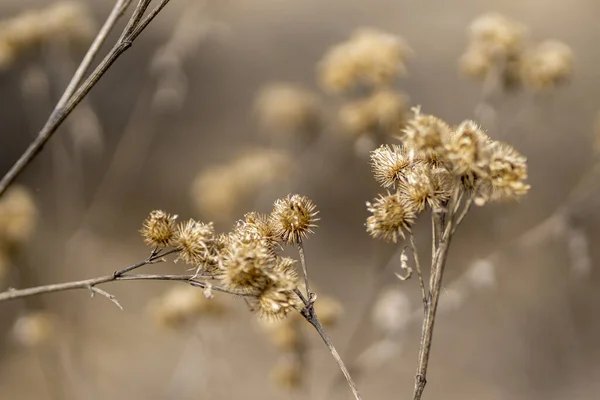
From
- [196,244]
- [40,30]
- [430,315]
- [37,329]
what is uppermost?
[40,30]

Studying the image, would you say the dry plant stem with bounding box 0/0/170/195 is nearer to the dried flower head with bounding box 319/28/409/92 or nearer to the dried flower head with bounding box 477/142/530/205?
the dried flower head with bounding box 477/142/530/205

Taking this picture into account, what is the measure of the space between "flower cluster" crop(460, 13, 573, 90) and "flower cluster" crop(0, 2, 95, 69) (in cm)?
155

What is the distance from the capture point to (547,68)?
235 centimetres

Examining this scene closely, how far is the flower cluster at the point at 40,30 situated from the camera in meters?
2.34

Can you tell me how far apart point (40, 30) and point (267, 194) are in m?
1.13

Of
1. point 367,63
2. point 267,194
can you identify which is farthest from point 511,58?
point 267,194

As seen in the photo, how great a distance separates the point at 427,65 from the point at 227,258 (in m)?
4.62

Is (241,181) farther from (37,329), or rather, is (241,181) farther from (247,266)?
(247,266)

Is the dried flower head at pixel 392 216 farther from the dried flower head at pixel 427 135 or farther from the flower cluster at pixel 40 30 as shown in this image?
the flower cluster at pixel 40 30

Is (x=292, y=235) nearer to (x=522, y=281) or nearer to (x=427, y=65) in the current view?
→ (x=522, y=281)

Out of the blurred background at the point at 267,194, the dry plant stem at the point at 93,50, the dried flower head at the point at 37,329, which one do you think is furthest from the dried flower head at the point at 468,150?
the dried flower head at the point at 37,329

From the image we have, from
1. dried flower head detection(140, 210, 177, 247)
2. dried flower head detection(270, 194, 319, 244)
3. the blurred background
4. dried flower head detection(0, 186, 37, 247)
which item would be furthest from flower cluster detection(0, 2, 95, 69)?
dried flower head detection(270, 194, 319, 244)

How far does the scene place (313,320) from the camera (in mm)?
986

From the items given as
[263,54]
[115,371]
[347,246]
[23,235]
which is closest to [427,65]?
[263,54]
